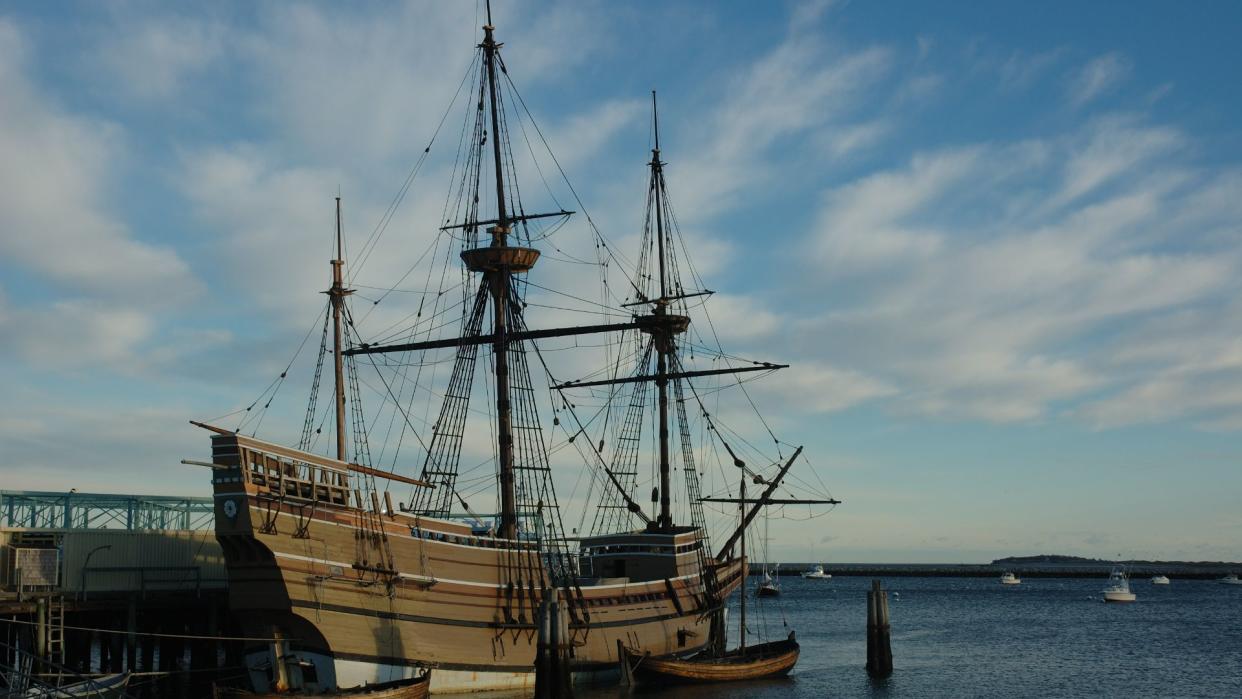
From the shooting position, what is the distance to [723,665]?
52.5 metres

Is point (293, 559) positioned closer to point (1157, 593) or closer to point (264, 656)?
point (264, 656)

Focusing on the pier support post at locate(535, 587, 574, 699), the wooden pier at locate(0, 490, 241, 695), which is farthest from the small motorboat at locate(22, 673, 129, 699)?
the pier support post at locate(535, 587, 574, 699)

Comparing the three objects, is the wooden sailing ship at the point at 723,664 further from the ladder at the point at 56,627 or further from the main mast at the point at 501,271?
the ladder at the point at 56,627

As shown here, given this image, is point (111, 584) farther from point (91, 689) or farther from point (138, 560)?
point (91, 689)

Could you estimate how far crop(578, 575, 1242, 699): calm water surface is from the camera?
5497cm

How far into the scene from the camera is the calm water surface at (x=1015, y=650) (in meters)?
55.0

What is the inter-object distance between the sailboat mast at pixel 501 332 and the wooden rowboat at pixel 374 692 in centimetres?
1220

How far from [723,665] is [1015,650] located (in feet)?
101

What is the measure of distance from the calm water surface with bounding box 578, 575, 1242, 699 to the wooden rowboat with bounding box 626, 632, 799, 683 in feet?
1.87

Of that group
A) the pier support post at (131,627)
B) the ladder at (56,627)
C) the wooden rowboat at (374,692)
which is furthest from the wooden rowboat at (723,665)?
the ladder at (56,627)

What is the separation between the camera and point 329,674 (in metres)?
40.5

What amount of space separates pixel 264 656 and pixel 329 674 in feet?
7.73

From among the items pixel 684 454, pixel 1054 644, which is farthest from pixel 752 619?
pixel 684 454

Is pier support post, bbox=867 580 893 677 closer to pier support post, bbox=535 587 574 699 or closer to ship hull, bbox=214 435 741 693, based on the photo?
ship hull, bbox=214 435 741 693
